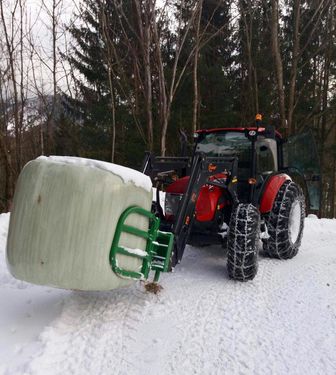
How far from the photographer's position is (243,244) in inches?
161

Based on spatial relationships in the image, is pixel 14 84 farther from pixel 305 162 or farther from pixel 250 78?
pixel 250 78

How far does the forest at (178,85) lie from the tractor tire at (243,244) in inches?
278

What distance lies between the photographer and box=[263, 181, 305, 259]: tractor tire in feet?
16.5

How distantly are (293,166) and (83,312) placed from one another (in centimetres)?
418

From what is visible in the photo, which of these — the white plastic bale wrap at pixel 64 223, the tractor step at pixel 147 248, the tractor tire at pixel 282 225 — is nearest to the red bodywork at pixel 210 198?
the tractor tire at pixel 282 225

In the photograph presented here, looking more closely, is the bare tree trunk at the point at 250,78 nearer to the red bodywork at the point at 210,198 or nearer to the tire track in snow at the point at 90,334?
the red bodywork at the point at 210,198

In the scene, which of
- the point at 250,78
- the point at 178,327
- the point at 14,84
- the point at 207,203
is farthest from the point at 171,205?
the point at 250,78

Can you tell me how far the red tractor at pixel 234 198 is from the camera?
4051 millimetres

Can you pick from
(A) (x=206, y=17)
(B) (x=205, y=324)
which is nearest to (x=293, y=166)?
(B) (x=205, y=324)

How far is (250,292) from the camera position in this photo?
3.98 metres

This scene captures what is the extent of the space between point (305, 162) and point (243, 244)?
2.97 metres

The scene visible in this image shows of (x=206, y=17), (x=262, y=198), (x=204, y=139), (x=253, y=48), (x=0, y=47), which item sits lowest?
(x=262, y=198)

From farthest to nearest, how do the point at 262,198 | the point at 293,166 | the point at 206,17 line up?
the point at 206,17, the point at 293,166, the point at 262,198

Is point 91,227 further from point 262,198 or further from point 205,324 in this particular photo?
point 262,198
